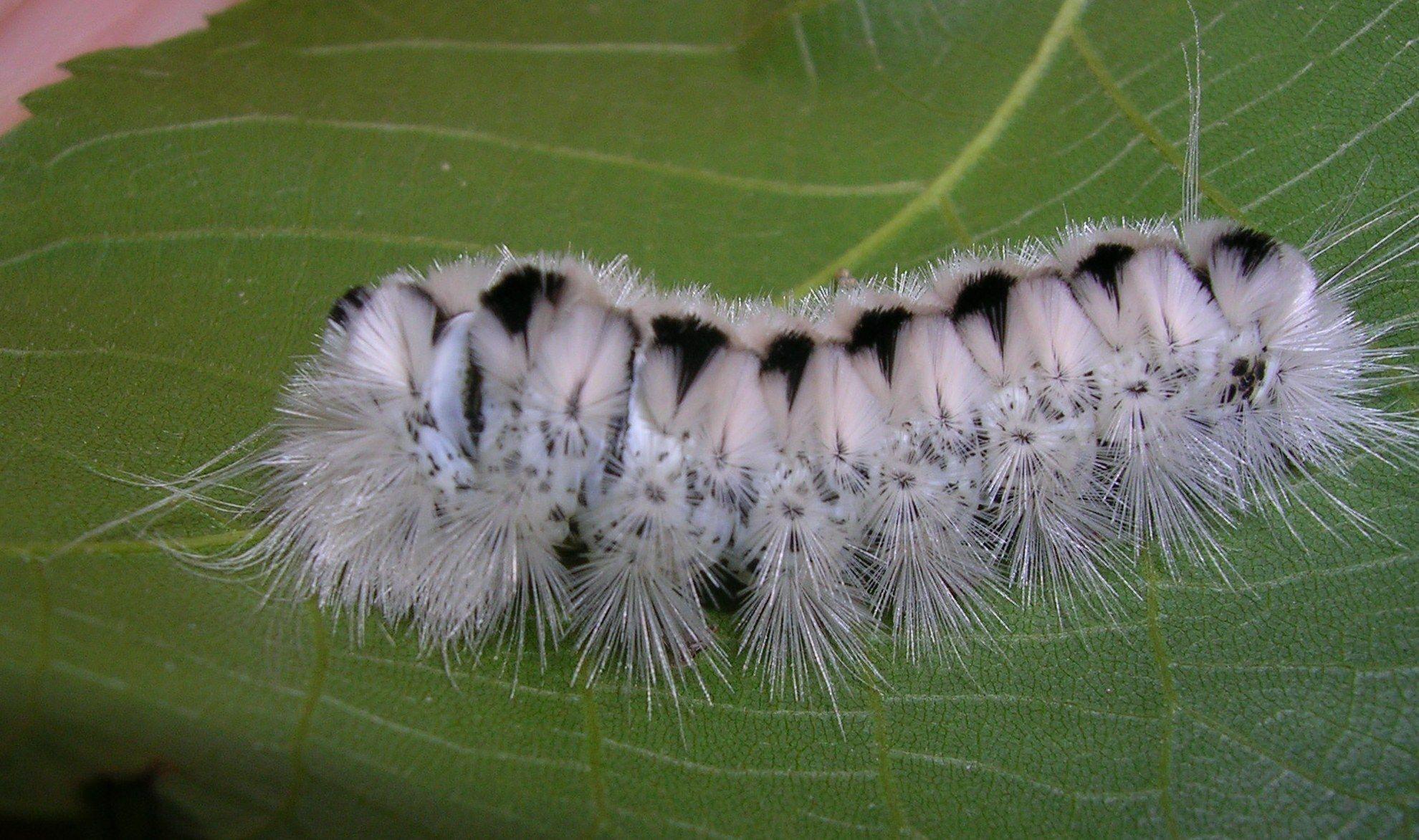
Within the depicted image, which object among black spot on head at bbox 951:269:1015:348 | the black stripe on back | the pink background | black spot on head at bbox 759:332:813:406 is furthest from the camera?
the pink background

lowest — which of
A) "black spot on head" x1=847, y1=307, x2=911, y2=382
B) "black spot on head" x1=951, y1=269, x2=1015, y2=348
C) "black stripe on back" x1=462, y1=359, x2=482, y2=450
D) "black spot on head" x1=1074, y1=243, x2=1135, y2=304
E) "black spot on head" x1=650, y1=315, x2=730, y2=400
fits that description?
"black stripe on back" x1=462, y1=359, x2=482, y2=450

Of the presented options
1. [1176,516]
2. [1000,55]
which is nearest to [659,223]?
[1000,55]

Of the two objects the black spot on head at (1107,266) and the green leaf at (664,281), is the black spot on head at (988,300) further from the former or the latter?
the green leaf at (664,281)

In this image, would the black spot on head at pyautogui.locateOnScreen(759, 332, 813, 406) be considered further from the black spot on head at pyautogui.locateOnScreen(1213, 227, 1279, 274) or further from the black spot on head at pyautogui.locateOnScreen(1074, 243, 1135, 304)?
the black spot on head at pyautogui.locateOnScreen(1213, 227, 1279, 274)

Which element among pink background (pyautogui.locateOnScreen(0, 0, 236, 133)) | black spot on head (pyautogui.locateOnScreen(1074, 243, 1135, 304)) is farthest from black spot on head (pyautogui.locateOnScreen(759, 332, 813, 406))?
pink background (pyautogui.locateOnScreen(0, 0, 236, 133))

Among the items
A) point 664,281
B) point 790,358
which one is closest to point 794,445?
point 790,358

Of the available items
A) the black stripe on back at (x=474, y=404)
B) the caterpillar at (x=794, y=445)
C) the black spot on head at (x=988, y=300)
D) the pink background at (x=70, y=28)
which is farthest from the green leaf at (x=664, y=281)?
the pink background at (x=70, y=28)

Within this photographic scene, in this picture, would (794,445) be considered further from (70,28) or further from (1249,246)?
(70,28)
